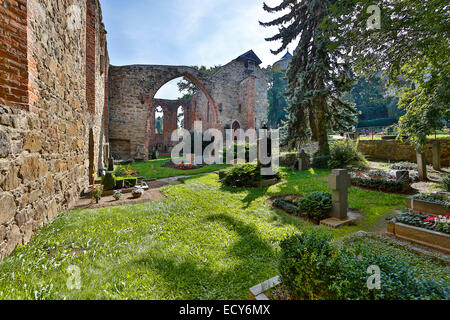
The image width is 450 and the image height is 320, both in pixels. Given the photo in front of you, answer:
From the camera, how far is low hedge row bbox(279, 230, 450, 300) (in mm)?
1564

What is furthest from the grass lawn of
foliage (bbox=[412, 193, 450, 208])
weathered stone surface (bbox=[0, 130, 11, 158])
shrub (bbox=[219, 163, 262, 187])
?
shrub (bbox=[219, 163, 262, 187])

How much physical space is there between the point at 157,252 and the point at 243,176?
17.5ft

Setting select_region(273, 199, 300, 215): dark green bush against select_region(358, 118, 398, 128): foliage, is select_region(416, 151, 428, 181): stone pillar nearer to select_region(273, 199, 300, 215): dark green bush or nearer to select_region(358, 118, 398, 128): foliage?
select_region(273, 199, 300, 215): dark green bush

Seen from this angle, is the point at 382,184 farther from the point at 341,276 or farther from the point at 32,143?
the point at 32,143

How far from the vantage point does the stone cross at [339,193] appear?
444cm

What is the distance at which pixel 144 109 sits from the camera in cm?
1606

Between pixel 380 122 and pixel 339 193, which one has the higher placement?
pixel 380 122

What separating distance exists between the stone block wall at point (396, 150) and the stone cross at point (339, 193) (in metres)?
10.6

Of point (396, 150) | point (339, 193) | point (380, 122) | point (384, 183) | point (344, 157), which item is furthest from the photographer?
point (380, 122)

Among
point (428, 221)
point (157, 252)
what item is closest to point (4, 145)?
point (157, 252)

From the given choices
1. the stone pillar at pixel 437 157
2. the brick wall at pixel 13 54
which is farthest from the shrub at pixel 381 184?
the brick wall at pixel 13 54

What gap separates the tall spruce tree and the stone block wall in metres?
3.70

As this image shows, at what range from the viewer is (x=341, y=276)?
1.79 meters

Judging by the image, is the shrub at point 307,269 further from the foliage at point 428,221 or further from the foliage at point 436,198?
the foliage at point 436,198
